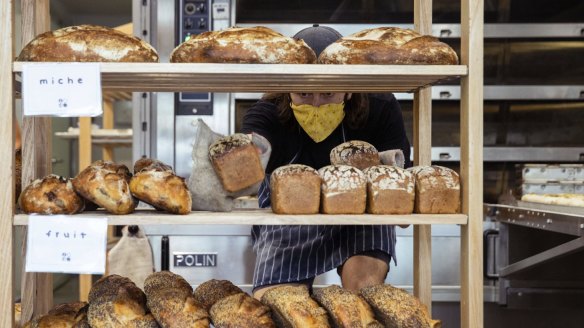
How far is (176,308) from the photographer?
1419 mm

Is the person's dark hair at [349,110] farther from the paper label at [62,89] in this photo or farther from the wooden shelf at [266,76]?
the paper label at [62,89]

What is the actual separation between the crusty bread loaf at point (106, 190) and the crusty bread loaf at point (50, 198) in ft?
0.07

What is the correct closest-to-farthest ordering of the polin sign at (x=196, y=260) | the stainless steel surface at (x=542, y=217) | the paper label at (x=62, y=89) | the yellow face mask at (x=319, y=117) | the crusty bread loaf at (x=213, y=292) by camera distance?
1. the paper label at (x=62, y=89)
2. the crusty bread loaf at (x=213, y=292)
3. the yellow face mask at (x=319, y=117)
4. the stainless steel surface at (x=542, y=217)
5. the polin sign at (x=196, y=260)

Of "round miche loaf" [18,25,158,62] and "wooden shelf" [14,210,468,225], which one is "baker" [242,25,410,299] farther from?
"round miche loaf" [18,25,158,62]

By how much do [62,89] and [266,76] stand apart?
423mm

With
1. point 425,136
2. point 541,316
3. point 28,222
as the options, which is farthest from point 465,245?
point 541,316

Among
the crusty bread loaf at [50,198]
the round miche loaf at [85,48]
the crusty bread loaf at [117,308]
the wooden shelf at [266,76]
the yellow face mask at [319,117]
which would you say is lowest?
the crusty bread loaf at [117,308]

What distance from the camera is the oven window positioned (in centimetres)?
330

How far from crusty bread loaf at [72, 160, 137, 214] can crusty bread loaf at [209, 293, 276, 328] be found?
0.30m

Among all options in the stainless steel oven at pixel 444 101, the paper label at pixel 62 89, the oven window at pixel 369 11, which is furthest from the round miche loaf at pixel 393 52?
the oven window at pixel 369 11

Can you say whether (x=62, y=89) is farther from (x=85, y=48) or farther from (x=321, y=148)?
(x=321, y=148)

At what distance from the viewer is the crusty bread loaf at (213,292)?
62.1 inches

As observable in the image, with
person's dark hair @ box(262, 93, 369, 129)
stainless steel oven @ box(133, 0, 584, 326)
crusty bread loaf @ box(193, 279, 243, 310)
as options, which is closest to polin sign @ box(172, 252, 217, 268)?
stainless steel oven @ box(133, 0, 584, 326)

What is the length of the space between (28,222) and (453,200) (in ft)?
3.02
